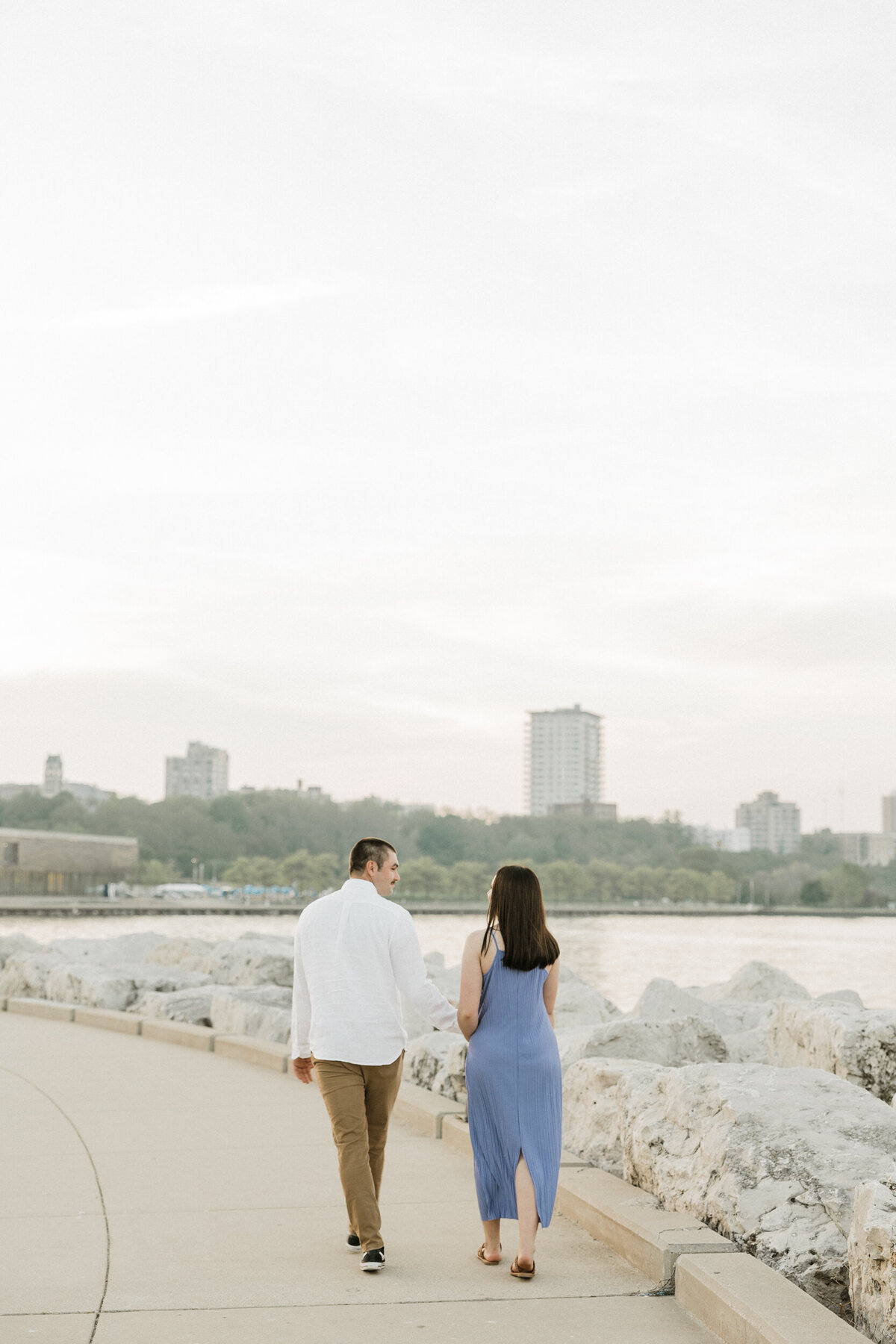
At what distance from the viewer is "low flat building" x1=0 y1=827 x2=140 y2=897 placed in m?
115

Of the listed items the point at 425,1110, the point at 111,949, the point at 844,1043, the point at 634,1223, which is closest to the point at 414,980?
the point at 634,1223

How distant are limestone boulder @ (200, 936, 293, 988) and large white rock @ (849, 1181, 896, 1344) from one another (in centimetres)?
1119

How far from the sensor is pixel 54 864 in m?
118

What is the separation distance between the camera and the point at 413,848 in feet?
534

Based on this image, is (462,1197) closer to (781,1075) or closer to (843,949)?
(781,1075)

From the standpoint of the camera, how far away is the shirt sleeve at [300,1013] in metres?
5.50

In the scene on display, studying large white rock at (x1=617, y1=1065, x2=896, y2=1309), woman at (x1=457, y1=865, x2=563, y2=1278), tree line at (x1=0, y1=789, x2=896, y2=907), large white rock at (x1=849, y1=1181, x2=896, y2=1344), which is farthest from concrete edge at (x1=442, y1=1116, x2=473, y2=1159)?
tree line at (x1=0, y1=789, x2=896, y2=907)

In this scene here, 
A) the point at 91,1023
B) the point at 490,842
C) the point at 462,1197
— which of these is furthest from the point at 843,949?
the point at 490,842

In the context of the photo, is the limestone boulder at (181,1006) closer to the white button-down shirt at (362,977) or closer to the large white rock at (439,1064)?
the large white rock at (439,1064)

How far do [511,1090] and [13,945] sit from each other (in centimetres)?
1764

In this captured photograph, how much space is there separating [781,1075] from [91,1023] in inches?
350

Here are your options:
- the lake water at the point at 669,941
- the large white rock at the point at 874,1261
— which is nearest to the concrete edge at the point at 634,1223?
the large white rock at the point at 874,1261

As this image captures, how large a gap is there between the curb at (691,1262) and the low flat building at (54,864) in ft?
374

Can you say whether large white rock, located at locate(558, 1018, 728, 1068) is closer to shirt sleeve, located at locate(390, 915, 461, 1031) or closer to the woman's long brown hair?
shirt sleeve, located at locate(390, 915, 461, 1031)
